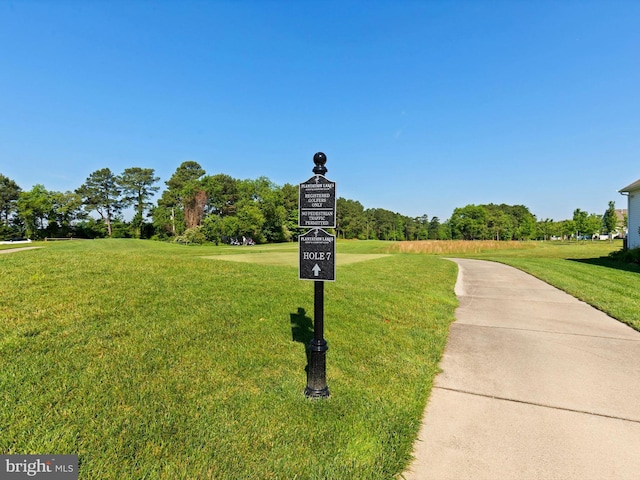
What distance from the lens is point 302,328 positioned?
16.8ft

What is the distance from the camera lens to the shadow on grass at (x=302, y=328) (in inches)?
184

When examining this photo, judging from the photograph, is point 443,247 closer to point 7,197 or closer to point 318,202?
point 318,202

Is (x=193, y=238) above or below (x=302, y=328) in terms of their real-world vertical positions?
above

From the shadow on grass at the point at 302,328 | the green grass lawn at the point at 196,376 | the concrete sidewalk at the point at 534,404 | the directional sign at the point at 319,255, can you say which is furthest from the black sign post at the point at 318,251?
the concrete sidewalk at the point at 534,404

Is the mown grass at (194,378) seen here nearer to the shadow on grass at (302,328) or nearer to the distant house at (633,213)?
the shadow on grass at (302,328)

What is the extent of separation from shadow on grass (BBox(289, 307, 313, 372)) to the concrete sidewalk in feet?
6.19

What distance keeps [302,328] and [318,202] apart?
2587 mm

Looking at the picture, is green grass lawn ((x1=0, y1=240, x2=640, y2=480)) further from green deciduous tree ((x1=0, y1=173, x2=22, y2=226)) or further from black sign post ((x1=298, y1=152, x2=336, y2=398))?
green deciduous tree ((x1=0, y1=173, x2=22, y2=226))

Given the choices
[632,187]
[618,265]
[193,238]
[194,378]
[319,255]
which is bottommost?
[194,378]

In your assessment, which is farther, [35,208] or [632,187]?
[35,208]

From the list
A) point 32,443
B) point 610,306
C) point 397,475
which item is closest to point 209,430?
point 32,443

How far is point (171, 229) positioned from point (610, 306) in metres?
69.9

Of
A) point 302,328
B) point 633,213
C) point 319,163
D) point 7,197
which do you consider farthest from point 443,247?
point 7,197

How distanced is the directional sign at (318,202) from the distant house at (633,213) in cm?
2437
